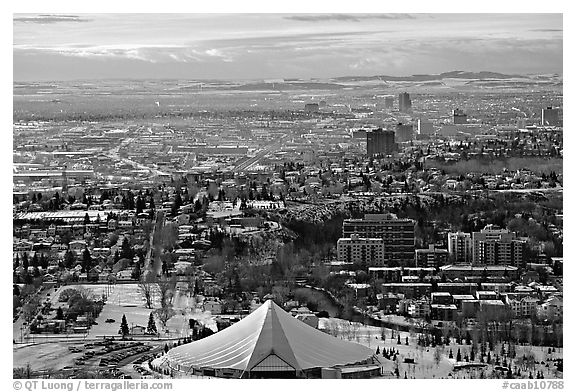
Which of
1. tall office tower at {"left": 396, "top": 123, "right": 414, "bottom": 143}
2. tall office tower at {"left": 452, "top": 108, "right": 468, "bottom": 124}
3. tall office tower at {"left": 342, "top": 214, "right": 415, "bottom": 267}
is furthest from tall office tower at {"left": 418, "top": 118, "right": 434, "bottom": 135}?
tall office tower at {"left": 342, "top": 214, "right": 415, "bottom": 267}

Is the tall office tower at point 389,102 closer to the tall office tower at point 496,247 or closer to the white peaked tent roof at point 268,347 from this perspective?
the tall office tower at point 496,247

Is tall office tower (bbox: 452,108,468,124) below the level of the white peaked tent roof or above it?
above

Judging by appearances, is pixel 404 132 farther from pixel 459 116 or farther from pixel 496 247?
pixel 496 247

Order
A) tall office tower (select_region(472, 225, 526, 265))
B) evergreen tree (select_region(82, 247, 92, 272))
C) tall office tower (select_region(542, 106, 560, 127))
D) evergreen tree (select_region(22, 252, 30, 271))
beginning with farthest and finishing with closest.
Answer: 1. tall office tower (select_region(542, 106, 560, 127))
2. tall office tower (select_region(472, 225, 526, 265))
3. evergreen tree (select_region(82, 247, 92, 272))
4. evergreen tree (select_region(22, 252, 30, 271))

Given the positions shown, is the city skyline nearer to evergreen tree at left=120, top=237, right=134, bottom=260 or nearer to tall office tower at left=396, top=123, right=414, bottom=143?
tall office tower at left=396, top=123, right=414, bottom=143

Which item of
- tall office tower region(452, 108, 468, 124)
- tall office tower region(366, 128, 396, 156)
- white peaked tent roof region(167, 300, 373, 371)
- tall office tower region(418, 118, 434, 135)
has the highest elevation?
tall office tower region(452, 108, 468, 124)

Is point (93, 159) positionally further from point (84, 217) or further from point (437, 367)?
point (437, 367)

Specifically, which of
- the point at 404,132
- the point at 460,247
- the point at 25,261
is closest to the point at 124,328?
the point at 25,261

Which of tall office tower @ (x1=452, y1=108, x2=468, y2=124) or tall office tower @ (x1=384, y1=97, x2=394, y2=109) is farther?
tall office tower @ (x1=452, y1=108, x2=468, y2=124)
